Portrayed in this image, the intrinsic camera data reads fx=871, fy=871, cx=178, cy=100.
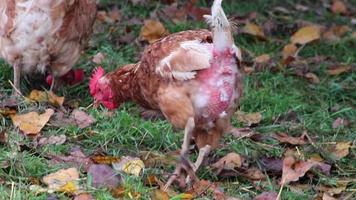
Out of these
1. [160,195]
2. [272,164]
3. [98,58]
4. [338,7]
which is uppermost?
[160,195]

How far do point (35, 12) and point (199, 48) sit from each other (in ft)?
3.69

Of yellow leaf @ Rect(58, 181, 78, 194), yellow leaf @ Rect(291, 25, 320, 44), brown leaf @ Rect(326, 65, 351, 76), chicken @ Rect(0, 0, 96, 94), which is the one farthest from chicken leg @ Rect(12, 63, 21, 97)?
yellow leaf @ Rect(291, 25, 320, 44)

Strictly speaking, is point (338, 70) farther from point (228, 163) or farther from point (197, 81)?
point (197, 81)

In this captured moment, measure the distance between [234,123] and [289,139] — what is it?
0.33 metres

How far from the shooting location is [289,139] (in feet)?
14.0

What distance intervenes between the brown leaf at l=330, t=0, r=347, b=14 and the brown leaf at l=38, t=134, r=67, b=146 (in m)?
3.37

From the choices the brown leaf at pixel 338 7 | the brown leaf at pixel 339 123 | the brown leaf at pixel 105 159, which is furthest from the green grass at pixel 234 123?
the brown leaf at pixel 338 7

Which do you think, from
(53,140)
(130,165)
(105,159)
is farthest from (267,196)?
(53,140)

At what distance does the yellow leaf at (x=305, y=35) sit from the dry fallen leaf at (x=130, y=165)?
2.45 metres

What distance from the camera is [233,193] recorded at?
3.58 meters

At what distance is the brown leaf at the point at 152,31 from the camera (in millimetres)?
5430

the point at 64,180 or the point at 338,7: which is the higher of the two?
the point at 64,180

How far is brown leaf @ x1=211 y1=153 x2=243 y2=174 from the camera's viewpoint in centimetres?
379

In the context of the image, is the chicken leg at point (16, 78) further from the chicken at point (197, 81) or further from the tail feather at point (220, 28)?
the tail feather at point (220, 28)
